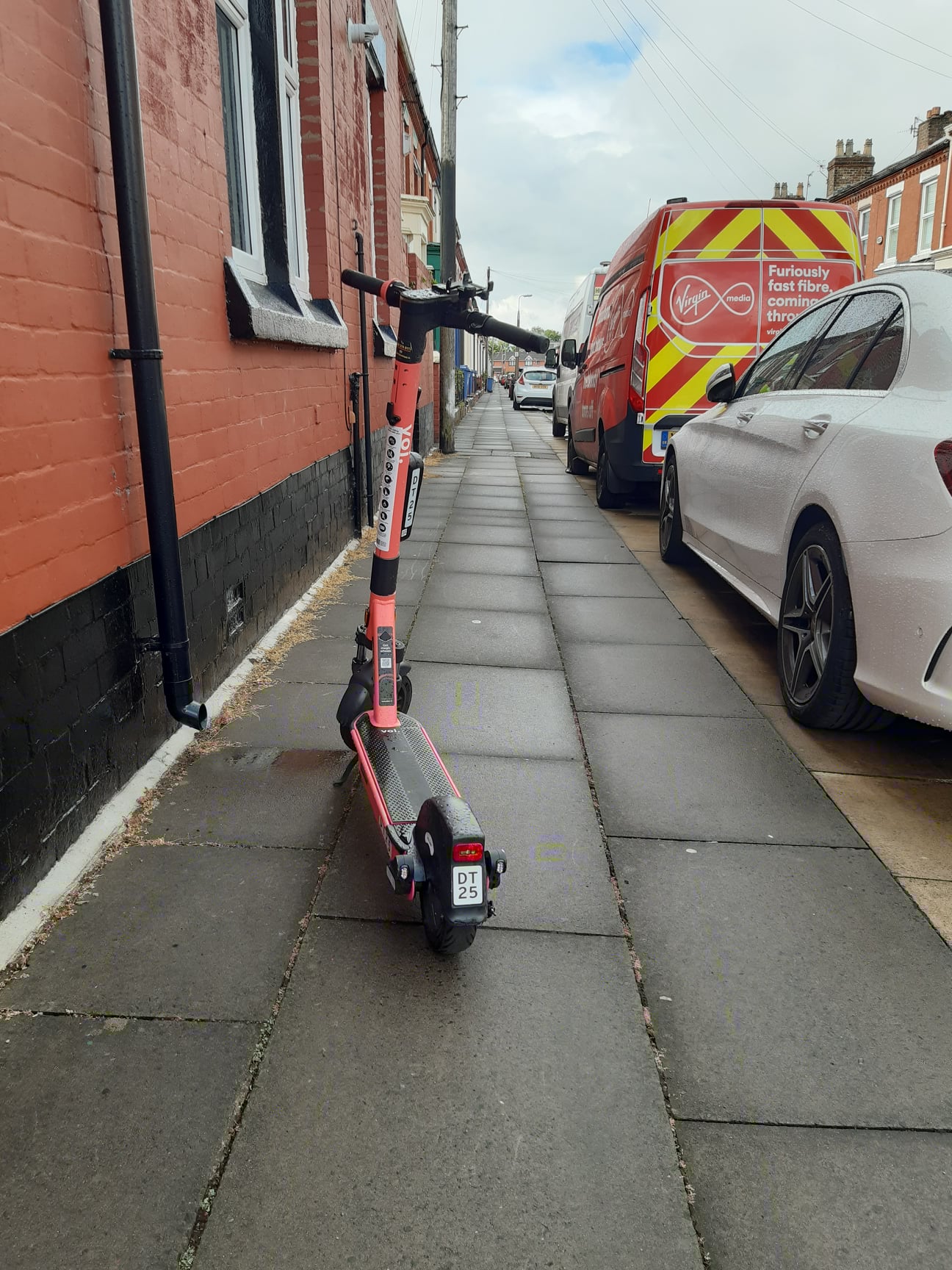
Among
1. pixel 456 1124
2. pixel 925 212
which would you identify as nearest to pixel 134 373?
pixel 456 1124

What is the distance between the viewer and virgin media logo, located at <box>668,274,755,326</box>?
810 centimetres

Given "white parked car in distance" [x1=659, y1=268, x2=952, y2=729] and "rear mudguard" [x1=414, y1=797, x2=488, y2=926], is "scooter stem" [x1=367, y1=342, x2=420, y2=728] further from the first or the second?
"white parked car in distance" [x1=659, y1=268, x2=952, y2=729]

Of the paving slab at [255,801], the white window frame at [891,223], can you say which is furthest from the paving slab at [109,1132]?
the white window frame at [891,223]

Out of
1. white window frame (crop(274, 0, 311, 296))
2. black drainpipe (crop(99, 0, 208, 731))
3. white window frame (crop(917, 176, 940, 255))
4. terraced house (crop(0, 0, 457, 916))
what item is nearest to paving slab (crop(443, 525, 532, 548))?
terraced house (crop(0, 0, 457, 916))

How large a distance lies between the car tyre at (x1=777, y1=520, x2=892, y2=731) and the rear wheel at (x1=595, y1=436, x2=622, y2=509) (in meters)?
5.80

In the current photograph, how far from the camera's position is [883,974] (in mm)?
2311

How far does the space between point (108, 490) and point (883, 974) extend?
2540mm

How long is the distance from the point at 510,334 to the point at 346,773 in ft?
5.02

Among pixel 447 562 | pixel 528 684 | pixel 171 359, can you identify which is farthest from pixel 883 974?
pixel 447 562

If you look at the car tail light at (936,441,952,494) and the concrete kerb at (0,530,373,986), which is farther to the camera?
the car tail light at (936,441,952,494)

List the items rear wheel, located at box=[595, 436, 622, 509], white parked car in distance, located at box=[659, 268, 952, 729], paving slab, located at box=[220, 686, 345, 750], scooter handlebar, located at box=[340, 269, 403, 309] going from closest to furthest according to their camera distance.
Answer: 1. scooter handlebar, located at box=[340, 269, 403, 309]
2. white parked car in distance, located at box=[659, 268, 952, 729]
3. paving slab, located at box=[220, 686, 345, 750]
4. rear wheel, located at box=[595, 436, 622, 509]

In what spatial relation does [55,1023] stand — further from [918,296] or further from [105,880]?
[918,296]

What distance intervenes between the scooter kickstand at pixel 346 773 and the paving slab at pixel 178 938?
1.45 ft

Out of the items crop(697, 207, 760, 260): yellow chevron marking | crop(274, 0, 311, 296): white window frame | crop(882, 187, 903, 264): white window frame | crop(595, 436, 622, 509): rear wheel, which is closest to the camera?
crop(274, 0, 311, 296): white window frame
